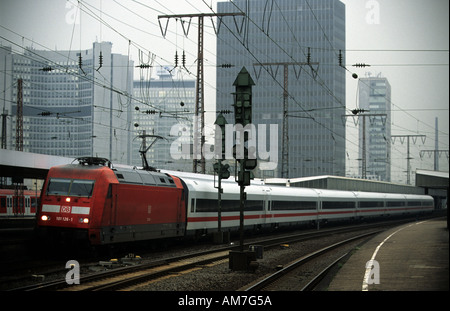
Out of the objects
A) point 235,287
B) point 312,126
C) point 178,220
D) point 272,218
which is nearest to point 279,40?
point 312,126

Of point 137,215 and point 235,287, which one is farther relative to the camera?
point 137,215

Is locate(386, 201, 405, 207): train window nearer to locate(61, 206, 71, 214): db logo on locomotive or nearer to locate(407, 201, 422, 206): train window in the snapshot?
locate(407, 201, 422, 206): train window

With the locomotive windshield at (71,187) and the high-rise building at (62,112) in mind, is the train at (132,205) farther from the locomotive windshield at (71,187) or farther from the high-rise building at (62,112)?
the high-rise building at (62,112)

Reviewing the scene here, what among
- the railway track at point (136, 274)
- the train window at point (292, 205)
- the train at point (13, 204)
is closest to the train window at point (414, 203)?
the train window at point (292, 205)

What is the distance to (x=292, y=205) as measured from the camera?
154ft

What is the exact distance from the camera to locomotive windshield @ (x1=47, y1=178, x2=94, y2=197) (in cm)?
2191

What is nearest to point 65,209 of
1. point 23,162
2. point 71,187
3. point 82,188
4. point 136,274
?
point 71,187

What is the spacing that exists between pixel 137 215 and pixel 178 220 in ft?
13.6

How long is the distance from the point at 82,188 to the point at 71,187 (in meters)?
0.43

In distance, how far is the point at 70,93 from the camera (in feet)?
639

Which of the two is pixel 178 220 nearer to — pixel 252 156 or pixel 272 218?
A: pixel 252 156

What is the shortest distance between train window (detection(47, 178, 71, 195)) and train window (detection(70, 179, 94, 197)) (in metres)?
0.22

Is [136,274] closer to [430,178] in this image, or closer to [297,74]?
[430,178]

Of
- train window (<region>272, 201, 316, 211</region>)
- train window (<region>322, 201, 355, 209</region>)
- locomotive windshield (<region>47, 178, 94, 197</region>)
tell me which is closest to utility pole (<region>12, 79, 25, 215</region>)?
train window (<region>272, 201, 316, 211</region>)
